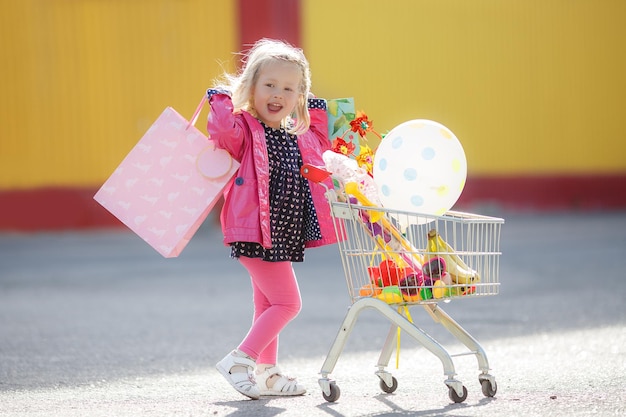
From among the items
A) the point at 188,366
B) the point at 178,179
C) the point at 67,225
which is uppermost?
the point at 178,179

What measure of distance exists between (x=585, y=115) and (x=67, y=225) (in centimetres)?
937

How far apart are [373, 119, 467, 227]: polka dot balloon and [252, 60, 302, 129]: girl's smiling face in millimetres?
532

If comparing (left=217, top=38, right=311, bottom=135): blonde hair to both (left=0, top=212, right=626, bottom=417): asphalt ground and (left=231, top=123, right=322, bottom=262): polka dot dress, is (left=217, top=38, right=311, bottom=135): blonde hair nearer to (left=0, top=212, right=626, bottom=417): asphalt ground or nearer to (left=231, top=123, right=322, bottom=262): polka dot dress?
(left=231, top=123, right=322, bottom=262): polka dot dress

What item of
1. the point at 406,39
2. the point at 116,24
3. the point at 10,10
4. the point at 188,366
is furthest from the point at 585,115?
the point at 188,366

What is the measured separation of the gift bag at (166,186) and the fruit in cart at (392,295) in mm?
933

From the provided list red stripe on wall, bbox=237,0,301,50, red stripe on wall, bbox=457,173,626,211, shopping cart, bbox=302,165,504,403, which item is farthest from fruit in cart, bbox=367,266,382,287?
red stripe on wall, bbox=457,173,626,211

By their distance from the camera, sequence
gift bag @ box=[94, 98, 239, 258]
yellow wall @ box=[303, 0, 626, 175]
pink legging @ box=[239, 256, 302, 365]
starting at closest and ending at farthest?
1. pink legging @ box=[239, 256, 302, 365]
2. gift bag @ box=[94, 98, 239, 258]
3. yellow wall @ box=[303, 0, 626, 175]

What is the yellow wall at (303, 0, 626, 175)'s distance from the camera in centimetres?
1708

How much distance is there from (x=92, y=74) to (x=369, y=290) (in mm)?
11595

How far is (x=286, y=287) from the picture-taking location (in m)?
4.84

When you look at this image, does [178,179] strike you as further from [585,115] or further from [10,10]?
[585,115]

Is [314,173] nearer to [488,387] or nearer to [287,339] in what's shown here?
[488,387]

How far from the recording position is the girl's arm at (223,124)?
15.4 ft

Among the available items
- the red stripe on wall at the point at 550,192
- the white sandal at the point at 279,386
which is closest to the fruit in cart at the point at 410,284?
the white sandal at the point at 279,386
